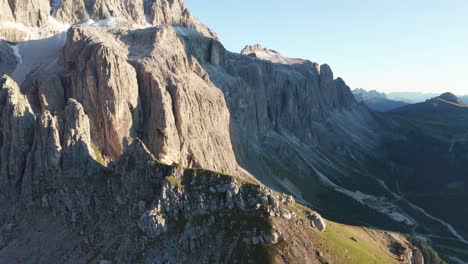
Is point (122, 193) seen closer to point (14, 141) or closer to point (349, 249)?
point (14, 141)

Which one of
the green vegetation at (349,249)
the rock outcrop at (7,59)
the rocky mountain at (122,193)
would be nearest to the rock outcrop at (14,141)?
the rocky mountain at (122,193)

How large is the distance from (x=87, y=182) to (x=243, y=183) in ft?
126

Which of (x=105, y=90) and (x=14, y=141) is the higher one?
(x=105, y=90)

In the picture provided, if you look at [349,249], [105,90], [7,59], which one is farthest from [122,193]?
[7,59]

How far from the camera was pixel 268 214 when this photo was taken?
8338 cm

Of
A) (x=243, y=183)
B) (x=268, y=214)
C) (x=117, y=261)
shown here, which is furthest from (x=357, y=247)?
(x=117, y=261)

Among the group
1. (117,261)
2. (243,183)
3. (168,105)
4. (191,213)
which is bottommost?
(117,261)

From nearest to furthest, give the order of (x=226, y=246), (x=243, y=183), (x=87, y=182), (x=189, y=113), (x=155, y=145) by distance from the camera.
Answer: (x=226, y=246), (x=243, y=183), (x=87, y=182), (x=155, y=145), (x=189, y=113)

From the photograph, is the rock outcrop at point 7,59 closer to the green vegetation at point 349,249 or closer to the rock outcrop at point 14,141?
the rock outcrop at point 14,141

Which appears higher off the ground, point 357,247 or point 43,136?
point 43,136

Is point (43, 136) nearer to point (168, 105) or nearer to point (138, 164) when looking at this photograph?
point (138, 164)

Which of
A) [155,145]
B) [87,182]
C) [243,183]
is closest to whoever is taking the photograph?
[243,183]

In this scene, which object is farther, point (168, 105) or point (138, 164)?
point (168, 105)

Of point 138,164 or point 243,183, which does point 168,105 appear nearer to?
point 138,164
